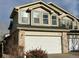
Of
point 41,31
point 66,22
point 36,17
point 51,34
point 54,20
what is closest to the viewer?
point 41,31

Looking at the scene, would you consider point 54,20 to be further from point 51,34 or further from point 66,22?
point 66,22

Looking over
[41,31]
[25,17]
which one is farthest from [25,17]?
[41,31]

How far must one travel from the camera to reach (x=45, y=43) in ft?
119

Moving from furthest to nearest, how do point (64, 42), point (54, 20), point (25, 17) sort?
point (54, 20) < point (25, 17) < point (64, 42)

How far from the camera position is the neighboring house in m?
35.3

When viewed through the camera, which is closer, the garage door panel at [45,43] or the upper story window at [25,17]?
the garage door panel at [45,43]

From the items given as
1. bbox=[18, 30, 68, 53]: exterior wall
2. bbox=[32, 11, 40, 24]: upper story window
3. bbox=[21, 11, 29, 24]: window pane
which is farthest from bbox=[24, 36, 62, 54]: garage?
bbox=[21, 11, 29, 24]: window pane

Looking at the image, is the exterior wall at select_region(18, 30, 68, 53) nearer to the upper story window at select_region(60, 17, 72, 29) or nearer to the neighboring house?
the neighboring house

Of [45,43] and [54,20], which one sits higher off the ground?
[54,20]

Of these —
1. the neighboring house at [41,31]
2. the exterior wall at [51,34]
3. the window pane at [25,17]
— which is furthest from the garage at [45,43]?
the window pane at [25,17]

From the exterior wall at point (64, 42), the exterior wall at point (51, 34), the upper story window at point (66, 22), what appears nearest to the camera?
the exterior wall at point (51, 34)

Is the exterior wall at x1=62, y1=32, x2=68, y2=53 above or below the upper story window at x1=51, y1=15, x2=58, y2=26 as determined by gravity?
below

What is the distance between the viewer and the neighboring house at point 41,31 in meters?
35.3

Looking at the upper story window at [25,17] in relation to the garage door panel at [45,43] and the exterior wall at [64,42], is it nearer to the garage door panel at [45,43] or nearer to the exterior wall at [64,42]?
the garage door panel at [45,43]
